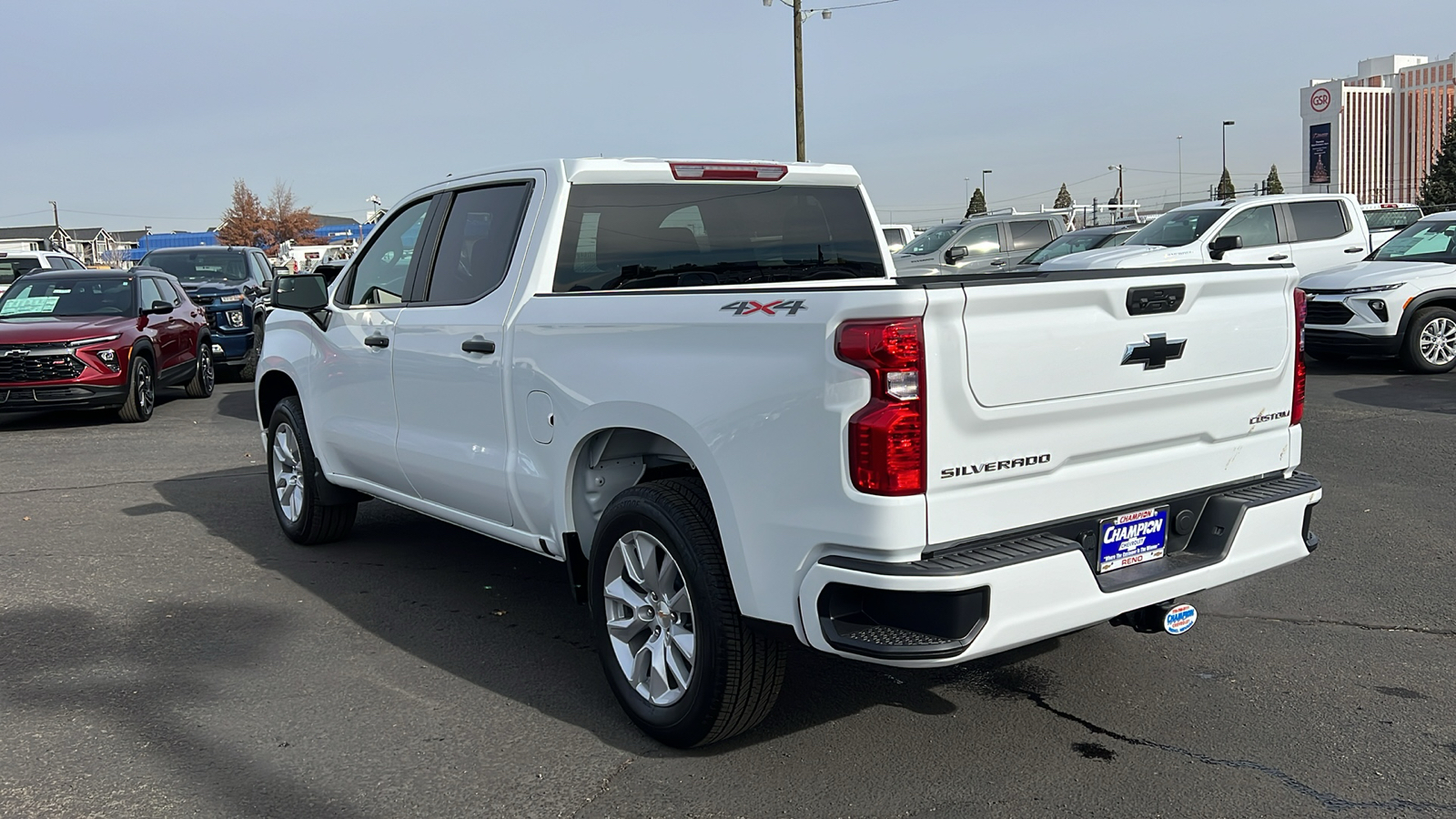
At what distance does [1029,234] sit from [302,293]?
61.0ft

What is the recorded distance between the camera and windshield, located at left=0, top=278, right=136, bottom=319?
43.3 feet

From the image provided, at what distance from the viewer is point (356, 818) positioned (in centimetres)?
350

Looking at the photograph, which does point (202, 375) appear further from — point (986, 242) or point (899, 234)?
point (899, 234)

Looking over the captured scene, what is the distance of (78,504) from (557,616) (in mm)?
4574

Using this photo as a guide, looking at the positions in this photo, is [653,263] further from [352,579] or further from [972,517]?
[352,579]

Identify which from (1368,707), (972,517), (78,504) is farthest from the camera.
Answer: (78,504)

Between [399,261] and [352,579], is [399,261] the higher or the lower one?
the higher one

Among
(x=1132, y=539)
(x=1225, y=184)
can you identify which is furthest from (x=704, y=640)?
(x=1225, y=184)

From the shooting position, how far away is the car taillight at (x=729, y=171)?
505cm

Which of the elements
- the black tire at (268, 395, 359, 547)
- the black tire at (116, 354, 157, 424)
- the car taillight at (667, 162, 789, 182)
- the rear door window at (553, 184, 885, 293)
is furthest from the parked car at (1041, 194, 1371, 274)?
the black tire at (268, 395, 359, 547)

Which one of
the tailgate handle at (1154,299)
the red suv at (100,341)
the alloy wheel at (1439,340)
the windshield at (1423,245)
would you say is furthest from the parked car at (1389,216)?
the tailgate handle at (1154,299)

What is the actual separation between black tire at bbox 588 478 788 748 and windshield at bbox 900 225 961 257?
1936 centimetres

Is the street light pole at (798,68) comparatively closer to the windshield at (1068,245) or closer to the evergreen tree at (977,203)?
the windshield at (1068,245)

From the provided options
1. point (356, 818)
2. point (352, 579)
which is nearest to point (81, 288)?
point (352, 579)
